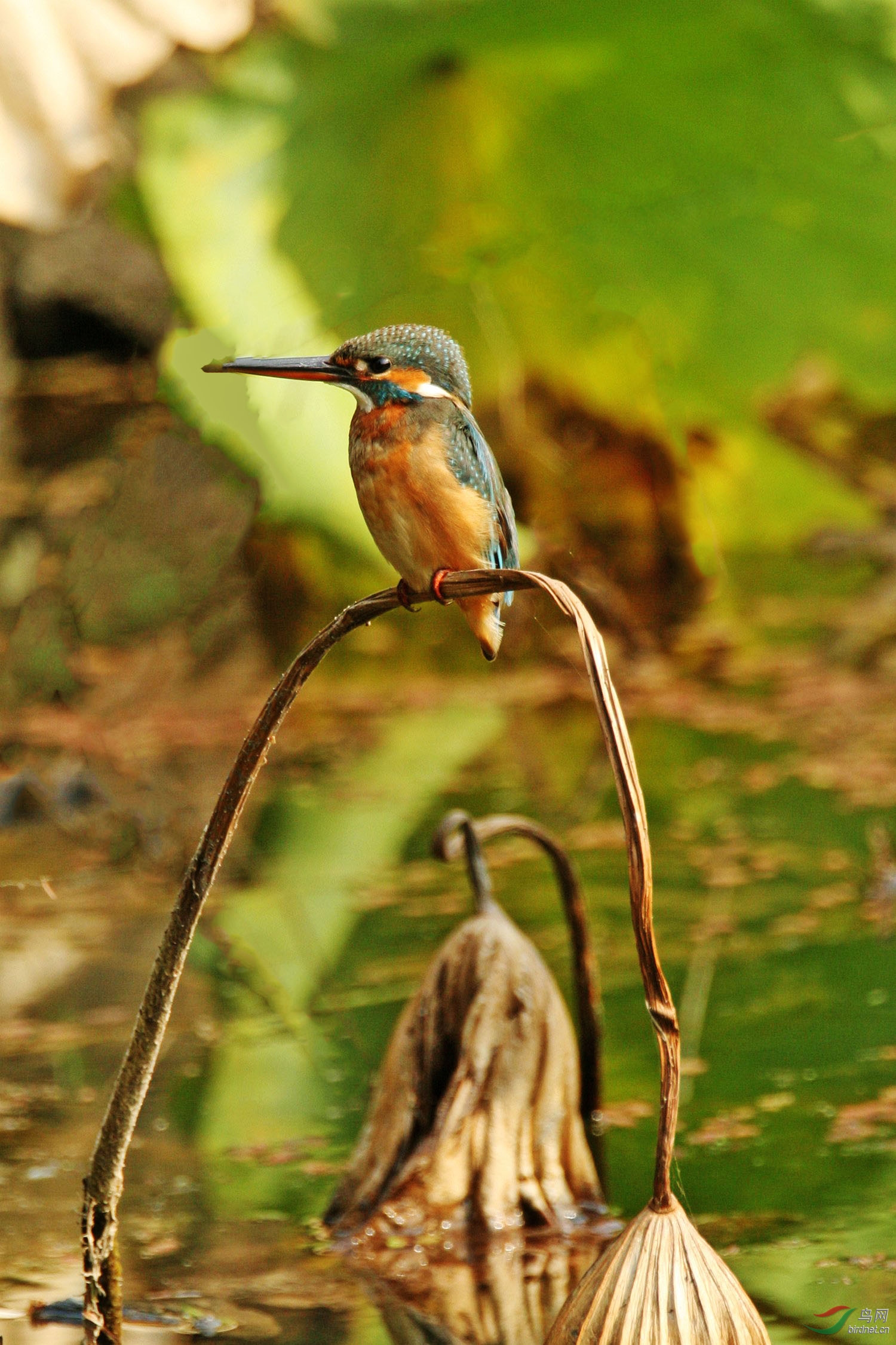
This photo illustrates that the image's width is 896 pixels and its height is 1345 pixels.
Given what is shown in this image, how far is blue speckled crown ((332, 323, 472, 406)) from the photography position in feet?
1.86

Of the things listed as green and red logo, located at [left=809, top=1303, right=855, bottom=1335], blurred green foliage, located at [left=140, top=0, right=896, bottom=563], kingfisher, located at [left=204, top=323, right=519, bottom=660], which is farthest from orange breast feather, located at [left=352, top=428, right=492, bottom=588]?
blurred green foliage, located at [left=140, top=0, right=896, bottom=563]

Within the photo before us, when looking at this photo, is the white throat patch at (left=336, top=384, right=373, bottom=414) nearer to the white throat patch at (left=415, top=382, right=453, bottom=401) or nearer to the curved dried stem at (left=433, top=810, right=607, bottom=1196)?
the white throat patch at (left=415, top=382, right=453, bottom=401)

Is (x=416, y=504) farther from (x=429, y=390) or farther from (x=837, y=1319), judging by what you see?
(x=837, y=1319)

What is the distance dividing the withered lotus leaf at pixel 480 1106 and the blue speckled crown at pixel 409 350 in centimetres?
46

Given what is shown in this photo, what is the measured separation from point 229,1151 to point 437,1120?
23 centimetres

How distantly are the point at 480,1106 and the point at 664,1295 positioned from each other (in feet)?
1.29

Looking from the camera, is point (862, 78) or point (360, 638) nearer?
point (862, 78)

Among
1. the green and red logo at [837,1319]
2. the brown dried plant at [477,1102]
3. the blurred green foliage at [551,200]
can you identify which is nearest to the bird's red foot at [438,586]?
the brown dried plant at [477,1102]

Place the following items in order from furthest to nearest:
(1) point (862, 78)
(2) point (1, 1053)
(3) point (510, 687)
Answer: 1. (3) point (510, 687)
2. (1) point (862, 78)
3. (2) point (1, 1053)

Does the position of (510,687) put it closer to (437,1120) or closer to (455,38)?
(455,38)

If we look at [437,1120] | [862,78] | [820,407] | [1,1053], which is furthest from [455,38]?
[437,1120]

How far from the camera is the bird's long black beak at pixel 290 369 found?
52 centimetres

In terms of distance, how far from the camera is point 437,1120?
935mm

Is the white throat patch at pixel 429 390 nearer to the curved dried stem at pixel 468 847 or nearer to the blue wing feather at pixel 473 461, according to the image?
the blue wing feather at pixel 473 461
